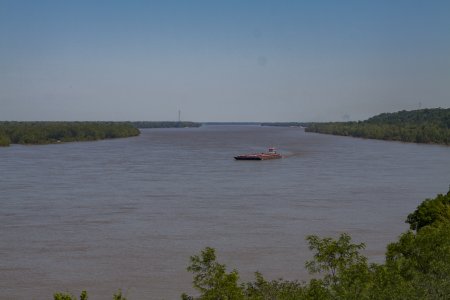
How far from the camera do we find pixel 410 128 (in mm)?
90938

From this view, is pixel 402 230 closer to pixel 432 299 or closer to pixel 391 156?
pixel 432 299

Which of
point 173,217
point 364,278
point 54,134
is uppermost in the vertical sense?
point 54,134

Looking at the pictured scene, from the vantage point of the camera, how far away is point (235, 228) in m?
22.7

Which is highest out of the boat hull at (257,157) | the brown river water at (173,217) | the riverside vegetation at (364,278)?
the riverside vegetation at (364,278)

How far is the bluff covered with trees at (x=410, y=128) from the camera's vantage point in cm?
8188

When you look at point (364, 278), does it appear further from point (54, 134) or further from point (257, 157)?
point (54, 134)

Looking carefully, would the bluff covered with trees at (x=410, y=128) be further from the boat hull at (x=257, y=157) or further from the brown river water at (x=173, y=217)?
the brown river water at (x=173, y=217)

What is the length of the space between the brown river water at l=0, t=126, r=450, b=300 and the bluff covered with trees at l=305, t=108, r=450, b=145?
1474 inches

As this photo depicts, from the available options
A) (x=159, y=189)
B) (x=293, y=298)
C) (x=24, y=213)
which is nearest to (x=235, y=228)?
(x=24, y=213)

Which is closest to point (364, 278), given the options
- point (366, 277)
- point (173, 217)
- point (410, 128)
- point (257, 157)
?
point (366, 277)

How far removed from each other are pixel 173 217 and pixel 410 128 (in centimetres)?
7264

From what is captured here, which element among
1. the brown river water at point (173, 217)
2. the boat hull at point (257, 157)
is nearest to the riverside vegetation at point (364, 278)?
the brown river water at point (173, 217)

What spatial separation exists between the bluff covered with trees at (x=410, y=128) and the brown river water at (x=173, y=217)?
123 feet

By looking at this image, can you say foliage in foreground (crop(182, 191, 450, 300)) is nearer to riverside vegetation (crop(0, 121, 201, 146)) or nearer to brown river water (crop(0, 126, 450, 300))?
brown river water (crop(0, 126, 450, 300))
